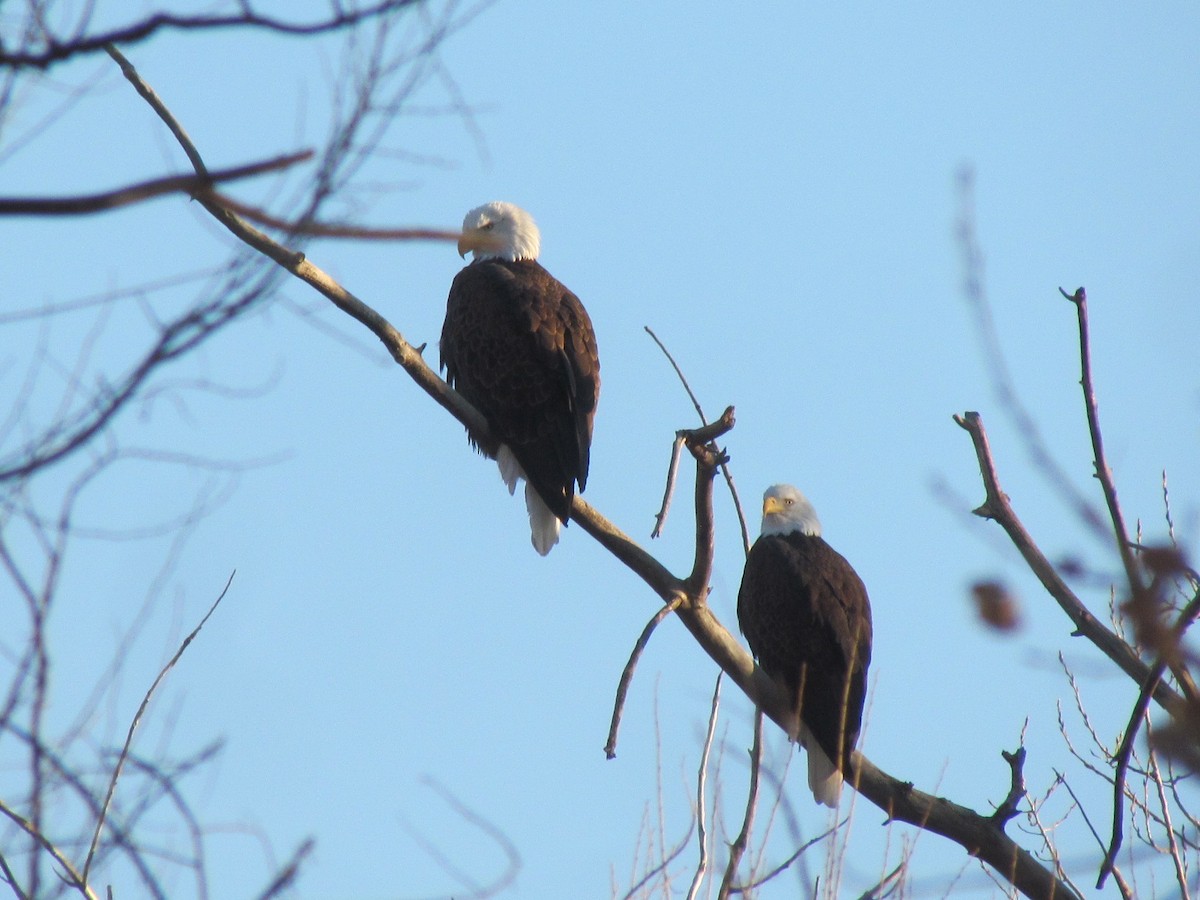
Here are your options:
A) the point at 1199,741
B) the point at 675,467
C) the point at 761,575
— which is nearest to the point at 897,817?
the point at 675,467

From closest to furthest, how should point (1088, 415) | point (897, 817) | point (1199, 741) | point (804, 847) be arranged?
point (1199, 741), point (1088, 415), point (804, 847), point (897, 817)

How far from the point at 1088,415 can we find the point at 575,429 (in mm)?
2956

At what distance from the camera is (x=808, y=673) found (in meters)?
5.24

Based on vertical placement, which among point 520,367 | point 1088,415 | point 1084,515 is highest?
point 520,367

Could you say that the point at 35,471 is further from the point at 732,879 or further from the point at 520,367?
the point at 520,367

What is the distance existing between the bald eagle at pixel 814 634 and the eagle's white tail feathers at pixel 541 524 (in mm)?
791

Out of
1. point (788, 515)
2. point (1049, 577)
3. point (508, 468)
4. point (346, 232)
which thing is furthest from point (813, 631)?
point (346, 232)

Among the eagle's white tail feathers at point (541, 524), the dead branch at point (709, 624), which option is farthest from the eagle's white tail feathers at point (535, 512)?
the dead branch at point (709, 624)

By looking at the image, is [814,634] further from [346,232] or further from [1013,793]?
[346,232]

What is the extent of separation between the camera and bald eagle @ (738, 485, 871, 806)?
524 centimetres

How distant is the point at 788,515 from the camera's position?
19.7 feet

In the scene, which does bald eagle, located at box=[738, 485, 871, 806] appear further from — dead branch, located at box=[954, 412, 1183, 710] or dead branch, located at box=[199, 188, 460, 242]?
dead branch, located at box=[199, 188, 460, 242]

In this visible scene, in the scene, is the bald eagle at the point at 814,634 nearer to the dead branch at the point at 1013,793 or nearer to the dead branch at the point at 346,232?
the dead branch at the point at 1013,793

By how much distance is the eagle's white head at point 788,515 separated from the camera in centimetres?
597
